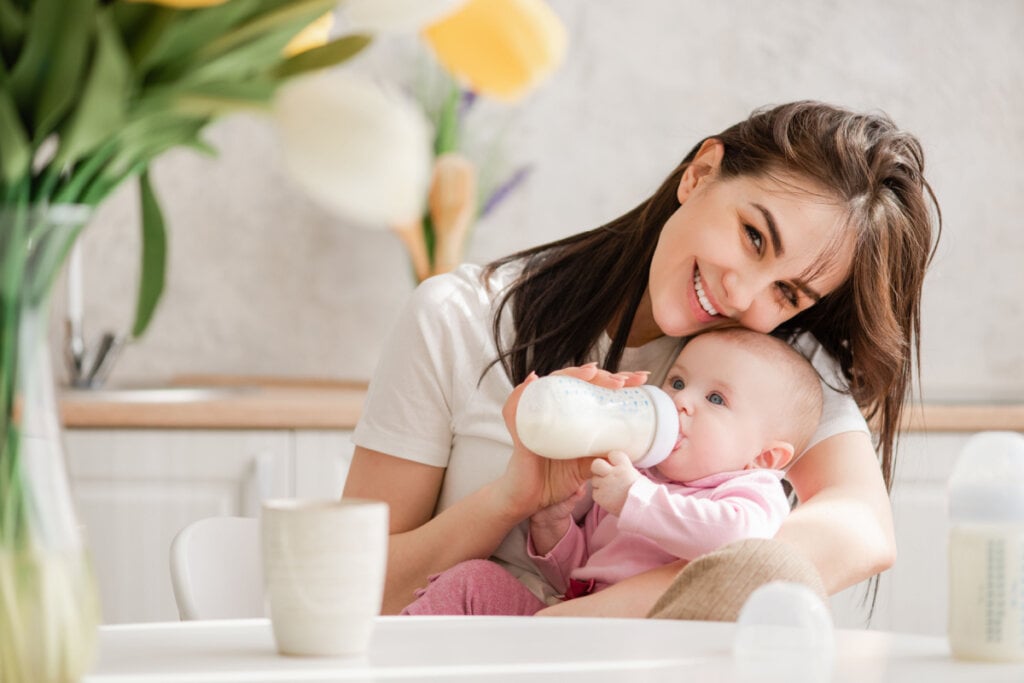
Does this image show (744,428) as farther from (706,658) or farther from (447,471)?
(706,658)

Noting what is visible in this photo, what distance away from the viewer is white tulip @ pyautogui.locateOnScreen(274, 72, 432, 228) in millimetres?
499

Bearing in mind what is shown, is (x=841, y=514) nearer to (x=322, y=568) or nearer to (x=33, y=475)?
(x=322, y=568)

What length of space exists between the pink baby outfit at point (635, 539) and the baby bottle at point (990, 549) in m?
0.42

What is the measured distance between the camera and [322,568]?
0.83 m

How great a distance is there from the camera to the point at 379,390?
5.42ft

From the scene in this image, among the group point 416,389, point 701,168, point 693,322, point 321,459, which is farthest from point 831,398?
point 321,459

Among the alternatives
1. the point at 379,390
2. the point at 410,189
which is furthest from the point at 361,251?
the point at 410,189

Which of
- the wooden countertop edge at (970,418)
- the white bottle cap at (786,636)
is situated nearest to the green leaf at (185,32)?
the white bottle cap at (786,636)

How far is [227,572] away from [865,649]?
32.4 inches

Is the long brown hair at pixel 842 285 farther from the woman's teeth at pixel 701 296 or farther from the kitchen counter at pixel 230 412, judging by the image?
the kitchen counter at pixel 230 412

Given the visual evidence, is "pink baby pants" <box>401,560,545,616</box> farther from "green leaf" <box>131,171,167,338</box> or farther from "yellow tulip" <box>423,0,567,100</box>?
"yellow tulip" <box>423,0,567,100</box>

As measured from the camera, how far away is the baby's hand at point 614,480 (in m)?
1.37

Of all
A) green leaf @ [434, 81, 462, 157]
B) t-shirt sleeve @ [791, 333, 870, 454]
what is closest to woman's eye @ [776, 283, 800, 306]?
t-shirt sleeve @ [791, 333, 870, 454]

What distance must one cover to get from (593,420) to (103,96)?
34.0 inches
